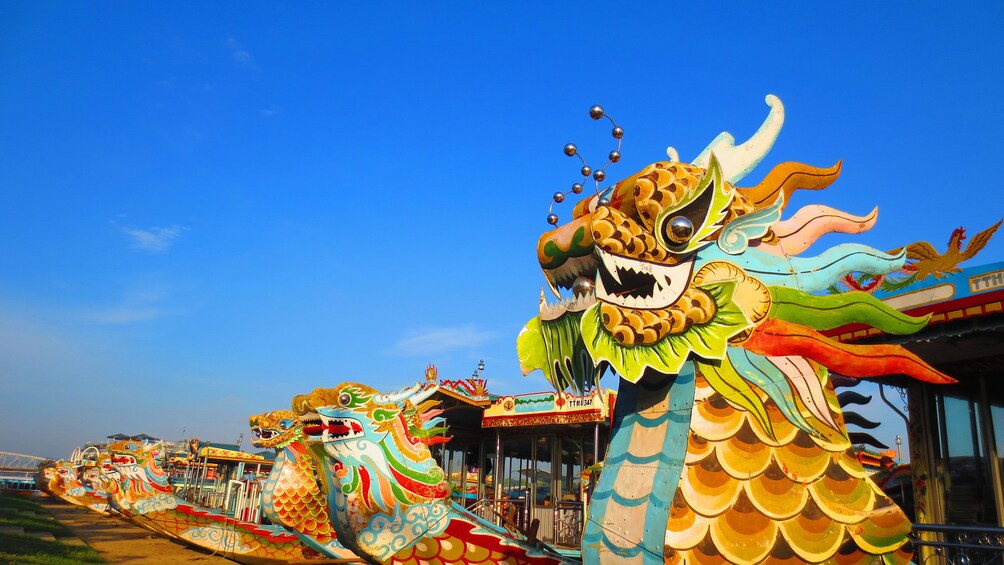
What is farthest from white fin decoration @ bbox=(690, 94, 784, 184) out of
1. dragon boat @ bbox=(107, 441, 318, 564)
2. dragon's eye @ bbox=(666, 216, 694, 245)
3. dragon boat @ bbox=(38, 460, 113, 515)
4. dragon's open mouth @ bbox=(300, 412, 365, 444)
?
dragon boat @ bbox=(38, 460, 113, 515)

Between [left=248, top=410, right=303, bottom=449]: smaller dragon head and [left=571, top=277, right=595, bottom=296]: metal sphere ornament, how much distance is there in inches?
390

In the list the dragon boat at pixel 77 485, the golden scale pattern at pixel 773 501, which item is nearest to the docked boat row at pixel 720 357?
the golden scale pattern at pixel 773 501

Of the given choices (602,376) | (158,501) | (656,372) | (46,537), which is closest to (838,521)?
(656,372)

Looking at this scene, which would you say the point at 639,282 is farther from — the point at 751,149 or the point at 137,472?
the point at 137,472

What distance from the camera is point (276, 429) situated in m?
16.7

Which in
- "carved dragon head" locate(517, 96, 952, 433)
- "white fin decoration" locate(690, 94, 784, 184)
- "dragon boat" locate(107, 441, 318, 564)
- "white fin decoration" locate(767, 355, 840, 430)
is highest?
"white fin decoration" locate(690, 94, 784, 184)

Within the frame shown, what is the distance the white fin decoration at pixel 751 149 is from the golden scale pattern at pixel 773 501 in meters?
1.67

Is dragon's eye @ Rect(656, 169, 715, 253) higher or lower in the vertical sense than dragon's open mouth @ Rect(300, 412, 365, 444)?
higher

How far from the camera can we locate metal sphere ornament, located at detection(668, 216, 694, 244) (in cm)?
412

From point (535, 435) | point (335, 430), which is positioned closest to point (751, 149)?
point (335, 430)

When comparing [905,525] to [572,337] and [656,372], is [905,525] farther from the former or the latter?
[572,337]

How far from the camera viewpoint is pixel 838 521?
370cm

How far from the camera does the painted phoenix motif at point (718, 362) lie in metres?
3.70

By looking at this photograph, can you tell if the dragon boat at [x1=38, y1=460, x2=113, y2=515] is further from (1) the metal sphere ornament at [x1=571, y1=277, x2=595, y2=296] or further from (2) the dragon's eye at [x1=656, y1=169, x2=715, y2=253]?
(2) the dragon's eye at [x1=656, y1=169, x2=715, y2=253]
